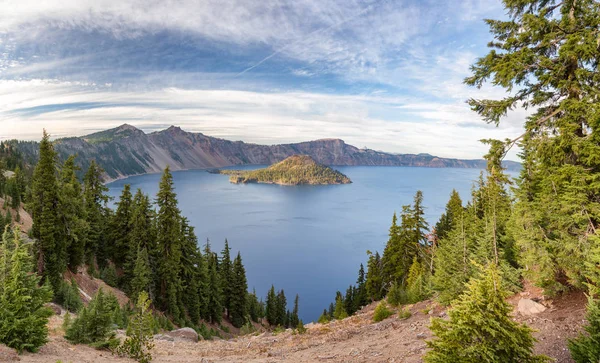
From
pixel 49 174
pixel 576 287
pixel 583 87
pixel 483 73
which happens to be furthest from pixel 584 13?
pixel 49 174

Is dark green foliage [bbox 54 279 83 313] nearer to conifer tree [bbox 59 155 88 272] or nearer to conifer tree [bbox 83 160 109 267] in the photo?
conifer tree [bbox 59 155 88 272]

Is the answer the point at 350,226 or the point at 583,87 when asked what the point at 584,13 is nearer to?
the point at 583,87

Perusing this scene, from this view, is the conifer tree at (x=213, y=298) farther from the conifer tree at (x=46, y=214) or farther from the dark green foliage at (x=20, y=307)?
the dark green foliage at (x=20, y=307)

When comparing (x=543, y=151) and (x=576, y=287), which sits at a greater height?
(x=543, y=151)

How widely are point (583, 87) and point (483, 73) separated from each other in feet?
8.24

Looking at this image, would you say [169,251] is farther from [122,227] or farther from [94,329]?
[94,329]

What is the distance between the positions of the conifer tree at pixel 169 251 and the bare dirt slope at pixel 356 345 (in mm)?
15799

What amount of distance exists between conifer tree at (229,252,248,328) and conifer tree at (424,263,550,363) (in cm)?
4106

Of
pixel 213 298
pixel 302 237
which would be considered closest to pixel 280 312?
pixel 213 298

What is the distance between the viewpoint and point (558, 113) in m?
9.27

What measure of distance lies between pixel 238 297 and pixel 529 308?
39.9 m

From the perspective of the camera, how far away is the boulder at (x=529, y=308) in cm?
1018

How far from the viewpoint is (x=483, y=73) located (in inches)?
388

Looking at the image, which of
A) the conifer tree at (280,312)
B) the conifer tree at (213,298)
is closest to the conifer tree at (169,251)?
the conifer tree at (213,298)
